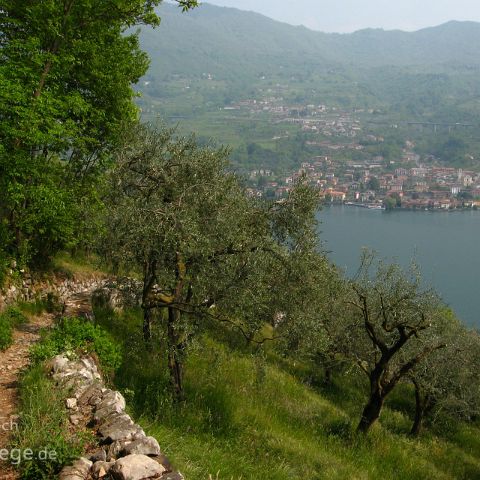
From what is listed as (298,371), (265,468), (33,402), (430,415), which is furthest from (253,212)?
(430,415)

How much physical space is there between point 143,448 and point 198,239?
16.1 ft

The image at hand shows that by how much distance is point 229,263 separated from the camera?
12.1 meters

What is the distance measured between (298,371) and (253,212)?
15.1 m

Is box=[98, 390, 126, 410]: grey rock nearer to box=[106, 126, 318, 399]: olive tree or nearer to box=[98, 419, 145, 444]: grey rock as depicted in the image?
box=[98, 419, 145, 444]: grey rock

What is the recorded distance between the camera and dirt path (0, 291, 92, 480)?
8.00m

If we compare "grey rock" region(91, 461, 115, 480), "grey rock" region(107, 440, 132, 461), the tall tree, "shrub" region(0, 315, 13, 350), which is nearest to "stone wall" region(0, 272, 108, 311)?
the tall tree

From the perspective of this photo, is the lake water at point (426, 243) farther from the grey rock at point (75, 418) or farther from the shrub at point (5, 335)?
the grey rock at point (75, 418)

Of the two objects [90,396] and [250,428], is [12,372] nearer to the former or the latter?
[90,396]

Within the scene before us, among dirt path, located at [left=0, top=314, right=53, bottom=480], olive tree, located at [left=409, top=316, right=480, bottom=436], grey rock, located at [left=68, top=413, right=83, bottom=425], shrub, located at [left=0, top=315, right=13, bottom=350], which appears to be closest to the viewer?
dirt path, located at [left=0, top=314, right=53, bottom=480]

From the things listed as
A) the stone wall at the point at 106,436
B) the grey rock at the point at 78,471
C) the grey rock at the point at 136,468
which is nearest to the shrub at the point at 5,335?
the stone wall at the point at 106,436

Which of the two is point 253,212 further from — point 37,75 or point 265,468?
point 37,75

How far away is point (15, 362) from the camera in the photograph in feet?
38.7

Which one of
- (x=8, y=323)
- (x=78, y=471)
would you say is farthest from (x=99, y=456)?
(x=8, y=323)

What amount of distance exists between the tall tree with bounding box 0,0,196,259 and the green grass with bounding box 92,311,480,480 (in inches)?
185
